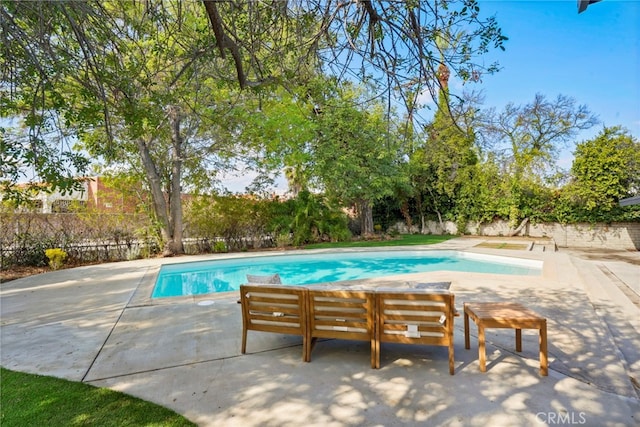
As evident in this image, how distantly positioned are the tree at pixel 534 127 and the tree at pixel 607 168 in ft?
11.0

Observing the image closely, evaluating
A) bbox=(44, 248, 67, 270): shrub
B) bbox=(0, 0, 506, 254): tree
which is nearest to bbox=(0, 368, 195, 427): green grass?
bbox=(0, 0, 506, 254): tree

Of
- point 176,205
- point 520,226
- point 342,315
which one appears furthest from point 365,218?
point 342,315

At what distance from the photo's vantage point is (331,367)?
10.7 ft

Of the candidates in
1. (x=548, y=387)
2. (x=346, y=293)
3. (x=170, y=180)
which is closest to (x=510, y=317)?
(x=548, y=387)

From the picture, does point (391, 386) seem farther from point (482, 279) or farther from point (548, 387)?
point (482, 279)

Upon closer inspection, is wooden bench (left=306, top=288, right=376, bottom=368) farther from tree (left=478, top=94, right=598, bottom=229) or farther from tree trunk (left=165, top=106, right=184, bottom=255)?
tree (left=478, top=94, right=598, bottom=229)

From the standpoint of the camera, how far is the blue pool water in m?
9.73

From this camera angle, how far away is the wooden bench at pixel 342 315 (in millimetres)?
3232

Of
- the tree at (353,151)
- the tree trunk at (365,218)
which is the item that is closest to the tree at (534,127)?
the tree at (353,151)

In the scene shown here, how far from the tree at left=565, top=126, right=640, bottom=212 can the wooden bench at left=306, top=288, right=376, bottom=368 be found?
16101 millimetres

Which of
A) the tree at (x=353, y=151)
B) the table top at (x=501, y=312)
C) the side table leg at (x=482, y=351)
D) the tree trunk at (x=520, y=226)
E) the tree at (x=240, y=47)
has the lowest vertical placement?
the side table leg at (x=482, y=351)

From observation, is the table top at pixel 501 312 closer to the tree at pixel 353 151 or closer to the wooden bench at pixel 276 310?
the wooden bench at pixel 276 310

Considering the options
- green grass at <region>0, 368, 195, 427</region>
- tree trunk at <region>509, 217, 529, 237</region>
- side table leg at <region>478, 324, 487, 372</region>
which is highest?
tree trunk at <region>509, 217, 529, 237</region>

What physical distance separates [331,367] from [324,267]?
8.69m
